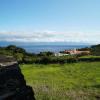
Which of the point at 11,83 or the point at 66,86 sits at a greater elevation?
the point at 11,83

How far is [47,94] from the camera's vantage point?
12711mm

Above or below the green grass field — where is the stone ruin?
above

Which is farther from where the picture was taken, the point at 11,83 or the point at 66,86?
the point at 66,86

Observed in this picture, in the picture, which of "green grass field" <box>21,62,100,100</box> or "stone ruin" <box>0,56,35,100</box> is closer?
"stone ruin" <box>0,56,35,100</box>

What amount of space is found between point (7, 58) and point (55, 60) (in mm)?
54565

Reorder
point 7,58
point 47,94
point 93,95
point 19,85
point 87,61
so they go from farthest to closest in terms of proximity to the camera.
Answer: point 87,61
point 93,95
point 47,94
point 7,58
point 19,85

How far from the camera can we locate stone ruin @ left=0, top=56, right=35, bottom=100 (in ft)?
15.3

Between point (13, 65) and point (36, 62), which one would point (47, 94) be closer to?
point (13, 65)

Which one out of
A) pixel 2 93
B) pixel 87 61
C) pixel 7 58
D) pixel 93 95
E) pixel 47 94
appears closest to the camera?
pixel 2 93

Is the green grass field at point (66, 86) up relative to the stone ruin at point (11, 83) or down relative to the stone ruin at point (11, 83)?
down

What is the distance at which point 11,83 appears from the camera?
4891 millimetres

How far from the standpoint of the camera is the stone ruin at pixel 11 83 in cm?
466

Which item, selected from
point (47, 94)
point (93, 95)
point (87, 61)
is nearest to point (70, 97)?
point (47, 94)

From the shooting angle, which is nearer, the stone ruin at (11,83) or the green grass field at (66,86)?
the stone ruin at (11,83)
